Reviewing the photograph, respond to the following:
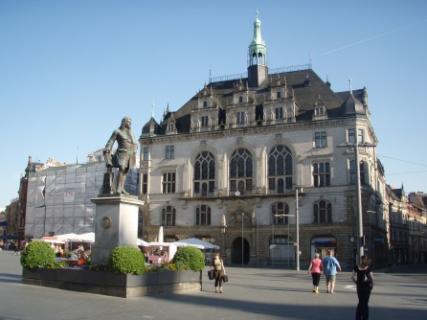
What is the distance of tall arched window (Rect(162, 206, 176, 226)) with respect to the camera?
62500mm

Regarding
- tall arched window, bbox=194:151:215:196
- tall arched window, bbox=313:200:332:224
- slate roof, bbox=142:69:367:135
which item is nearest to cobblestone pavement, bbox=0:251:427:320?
tall arched window, bbox=313:200:332:224

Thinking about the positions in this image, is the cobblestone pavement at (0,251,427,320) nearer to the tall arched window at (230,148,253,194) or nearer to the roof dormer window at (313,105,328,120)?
the roof dormer window at (313,105,328,120)

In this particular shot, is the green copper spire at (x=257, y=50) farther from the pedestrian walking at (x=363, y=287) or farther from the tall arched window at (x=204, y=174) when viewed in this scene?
the pedestrian walking at (x=363, y=287)

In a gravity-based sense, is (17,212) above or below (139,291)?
above

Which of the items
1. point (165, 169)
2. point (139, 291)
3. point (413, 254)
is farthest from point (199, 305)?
point (413, 254)

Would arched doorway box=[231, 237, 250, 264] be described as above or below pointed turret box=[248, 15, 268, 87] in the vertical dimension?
below

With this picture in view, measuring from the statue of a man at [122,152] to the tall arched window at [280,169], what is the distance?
125 feet

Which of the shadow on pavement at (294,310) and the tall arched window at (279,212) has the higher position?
the tall arched window at (279,212)

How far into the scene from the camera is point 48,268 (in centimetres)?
1970

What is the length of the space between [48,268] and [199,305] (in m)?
6.99

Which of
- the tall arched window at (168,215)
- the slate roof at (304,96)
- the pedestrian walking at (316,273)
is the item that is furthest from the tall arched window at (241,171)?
the pedestrian walking at (316,273)

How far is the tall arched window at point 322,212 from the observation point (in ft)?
178

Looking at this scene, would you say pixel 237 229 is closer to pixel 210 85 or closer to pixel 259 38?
pixel 210 85

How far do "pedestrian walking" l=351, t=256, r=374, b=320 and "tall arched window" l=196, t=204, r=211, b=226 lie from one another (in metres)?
47.7
